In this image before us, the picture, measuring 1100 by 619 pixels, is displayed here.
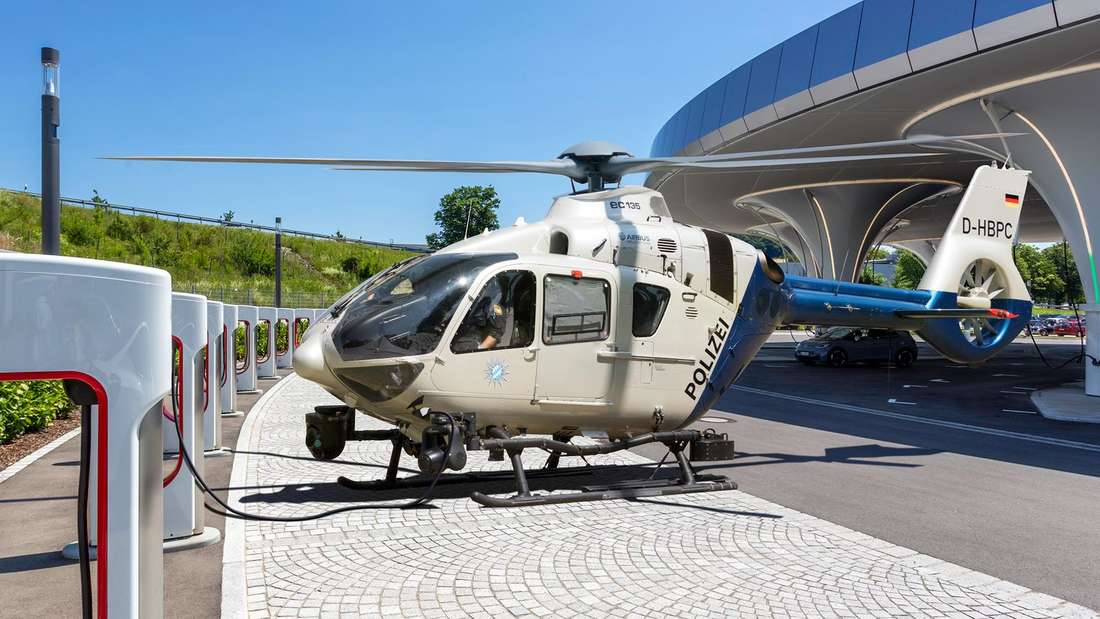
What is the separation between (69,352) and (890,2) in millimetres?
18400

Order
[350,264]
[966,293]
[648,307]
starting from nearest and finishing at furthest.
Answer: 1. [648,307]
2. [966,293]
3. [350,264]

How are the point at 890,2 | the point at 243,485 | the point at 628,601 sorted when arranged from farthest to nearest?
the point at 890,2, the point at 243,485, the point at 628,601

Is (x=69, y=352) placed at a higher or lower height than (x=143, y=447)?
higher

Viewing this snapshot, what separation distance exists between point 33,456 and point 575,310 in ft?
22.2

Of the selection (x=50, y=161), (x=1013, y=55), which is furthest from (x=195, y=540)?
(x=1013, y=55)

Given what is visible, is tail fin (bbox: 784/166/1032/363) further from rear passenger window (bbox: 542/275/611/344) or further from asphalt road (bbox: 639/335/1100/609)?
rear passenger window (bbox: 542/275/611/344)

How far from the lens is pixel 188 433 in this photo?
5.73 metres

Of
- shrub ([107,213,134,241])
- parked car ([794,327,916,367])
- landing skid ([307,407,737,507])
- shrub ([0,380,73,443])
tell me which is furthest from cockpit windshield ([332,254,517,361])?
shrub ([107,213,134,241])

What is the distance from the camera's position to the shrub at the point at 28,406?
8.91 meters

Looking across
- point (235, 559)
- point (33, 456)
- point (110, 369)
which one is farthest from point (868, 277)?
point (110, 369)

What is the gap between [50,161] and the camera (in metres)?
7.86

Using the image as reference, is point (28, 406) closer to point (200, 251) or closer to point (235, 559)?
point (235, 559)

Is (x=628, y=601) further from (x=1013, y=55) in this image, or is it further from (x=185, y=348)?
(x=1013, y=55)

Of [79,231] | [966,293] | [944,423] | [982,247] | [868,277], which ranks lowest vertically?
[944,423]
